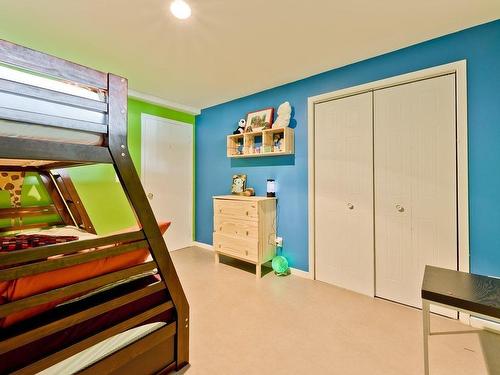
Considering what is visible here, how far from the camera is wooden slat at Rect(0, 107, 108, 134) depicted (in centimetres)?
84

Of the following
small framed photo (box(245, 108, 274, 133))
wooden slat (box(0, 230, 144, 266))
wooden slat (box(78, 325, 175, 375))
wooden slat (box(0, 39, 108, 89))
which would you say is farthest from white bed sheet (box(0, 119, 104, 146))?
→ small framed photo (box(245, 108, 274, 133))

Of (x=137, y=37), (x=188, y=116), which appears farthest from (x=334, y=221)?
(x=188, y=116)

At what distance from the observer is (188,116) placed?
4.07 m

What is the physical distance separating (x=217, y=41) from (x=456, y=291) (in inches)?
98.0

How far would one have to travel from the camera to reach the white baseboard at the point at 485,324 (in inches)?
70.6

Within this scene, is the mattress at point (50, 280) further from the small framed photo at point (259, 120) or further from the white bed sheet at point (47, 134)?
the small framed photo at point (259, 120)

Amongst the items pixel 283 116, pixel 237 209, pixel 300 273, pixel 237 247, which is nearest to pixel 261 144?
pixel 283 116

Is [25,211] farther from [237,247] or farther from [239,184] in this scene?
[239,184]

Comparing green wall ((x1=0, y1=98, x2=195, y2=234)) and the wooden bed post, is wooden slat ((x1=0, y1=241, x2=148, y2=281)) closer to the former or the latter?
the wooden bed post

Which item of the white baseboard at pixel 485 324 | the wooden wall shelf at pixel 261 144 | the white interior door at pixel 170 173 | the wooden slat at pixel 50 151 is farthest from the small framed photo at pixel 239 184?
the white baseboard at pixel 485 324

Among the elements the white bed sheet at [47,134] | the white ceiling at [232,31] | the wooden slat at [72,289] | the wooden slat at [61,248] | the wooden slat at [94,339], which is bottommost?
the wooden slat at [94,339]

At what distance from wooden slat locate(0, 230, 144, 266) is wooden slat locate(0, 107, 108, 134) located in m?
0.48

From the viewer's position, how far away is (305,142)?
283cm

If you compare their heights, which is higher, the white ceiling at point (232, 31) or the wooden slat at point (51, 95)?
the white ceiling at point (232, 31)
